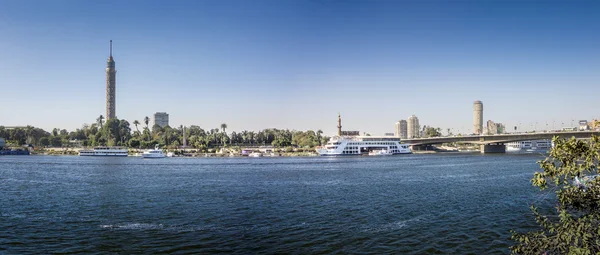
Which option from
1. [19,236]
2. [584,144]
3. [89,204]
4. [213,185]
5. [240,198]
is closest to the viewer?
[584,144]

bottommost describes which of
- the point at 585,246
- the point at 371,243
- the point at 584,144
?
the point at 371,243

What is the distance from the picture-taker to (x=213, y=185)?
209 ft

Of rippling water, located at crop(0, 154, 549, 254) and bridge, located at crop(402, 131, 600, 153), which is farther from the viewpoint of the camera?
bridge, located at crop(402, 131, 600, 153)

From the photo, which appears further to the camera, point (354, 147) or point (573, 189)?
point (354, 147)

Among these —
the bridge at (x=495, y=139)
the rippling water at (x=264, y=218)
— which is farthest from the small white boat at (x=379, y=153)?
the rippling water at (x=264, y=218)

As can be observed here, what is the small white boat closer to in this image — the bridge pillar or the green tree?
the bridge pillar

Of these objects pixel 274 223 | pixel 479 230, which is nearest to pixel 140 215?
pixel 274 223

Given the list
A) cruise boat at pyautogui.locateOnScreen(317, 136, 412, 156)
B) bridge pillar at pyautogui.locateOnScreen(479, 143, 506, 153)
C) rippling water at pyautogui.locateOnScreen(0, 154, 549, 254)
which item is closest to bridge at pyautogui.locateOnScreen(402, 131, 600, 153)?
bridge pillar at pyautogui.locateOnScreen(479, 143, 506, 153)

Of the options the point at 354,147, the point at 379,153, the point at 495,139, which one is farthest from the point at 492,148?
the point at 354,147

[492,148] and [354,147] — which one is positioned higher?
[354,147]

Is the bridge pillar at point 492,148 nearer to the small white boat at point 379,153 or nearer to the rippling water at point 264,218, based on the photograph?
the small white boat at point 379,153

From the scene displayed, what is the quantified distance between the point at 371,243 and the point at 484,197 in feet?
87.6

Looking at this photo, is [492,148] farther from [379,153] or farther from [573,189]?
[573,189]

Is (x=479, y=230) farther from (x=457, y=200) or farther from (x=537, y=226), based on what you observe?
(x=457, y=200)
